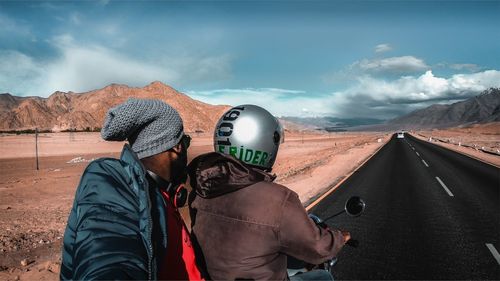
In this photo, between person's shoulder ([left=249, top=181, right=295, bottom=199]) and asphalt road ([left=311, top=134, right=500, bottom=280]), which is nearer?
person's shoulder ([left=249, top=181, right=295, bottom=199])

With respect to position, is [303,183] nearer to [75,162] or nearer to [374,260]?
[374,260]

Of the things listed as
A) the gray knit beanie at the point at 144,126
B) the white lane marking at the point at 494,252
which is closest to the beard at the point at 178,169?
the gray knit beanie at the point at 144,126

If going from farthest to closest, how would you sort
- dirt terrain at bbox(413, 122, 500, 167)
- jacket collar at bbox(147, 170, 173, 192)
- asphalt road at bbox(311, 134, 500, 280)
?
dirt terrain at bbox(413, 122, 500, 167) < asphalt road at bbox(311, 134, 500, 280) < jacket collar at bbox(147, 170, 173, 192)

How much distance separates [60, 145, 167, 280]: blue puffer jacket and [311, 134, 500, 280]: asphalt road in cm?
450

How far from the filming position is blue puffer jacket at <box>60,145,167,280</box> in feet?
3.96

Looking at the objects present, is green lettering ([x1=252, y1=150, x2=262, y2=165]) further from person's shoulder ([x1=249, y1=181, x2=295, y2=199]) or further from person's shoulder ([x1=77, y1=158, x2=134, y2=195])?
person's shoulder ([x1=77, y1=158, x2=134, y2=195])

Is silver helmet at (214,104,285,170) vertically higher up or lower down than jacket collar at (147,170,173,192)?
higher up

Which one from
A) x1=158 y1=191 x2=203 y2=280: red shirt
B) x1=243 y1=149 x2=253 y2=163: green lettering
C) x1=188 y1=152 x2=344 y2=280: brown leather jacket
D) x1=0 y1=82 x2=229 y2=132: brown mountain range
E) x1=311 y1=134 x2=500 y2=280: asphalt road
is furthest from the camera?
x1=0 y1=82 x2=229 y2=132: brown mountain range

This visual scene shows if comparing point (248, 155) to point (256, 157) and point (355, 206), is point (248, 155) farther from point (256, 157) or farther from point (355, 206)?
point (355, 206)

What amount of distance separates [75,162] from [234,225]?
29.1m

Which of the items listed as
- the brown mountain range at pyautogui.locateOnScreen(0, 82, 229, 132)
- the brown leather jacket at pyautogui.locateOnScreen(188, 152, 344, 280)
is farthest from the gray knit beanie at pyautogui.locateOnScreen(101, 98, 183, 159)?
the brown mountain range at pyautogui.locateOnScreen(0, 82, 229, 132)

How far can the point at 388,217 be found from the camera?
8719 mm

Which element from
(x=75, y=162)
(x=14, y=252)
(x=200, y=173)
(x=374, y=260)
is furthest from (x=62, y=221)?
(x=75, y=162)

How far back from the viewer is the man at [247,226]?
2230mm
